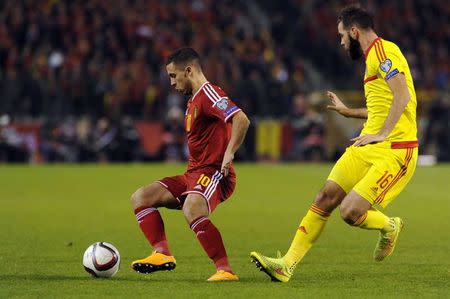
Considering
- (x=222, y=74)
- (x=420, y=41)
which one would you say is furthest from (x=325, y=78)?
(x=222, y=74)

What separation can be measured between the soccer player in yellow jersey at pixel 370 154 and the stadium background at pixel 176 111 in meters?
2.49

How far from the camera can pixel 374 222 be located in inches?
344

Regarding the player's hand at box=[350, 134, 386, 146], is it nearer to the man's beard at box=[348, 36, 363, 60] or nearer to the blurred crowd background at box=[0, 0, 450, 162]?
the man's beard at box=[348, 36, 363, 60]

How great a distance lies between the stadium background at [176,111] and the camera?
13883 mm

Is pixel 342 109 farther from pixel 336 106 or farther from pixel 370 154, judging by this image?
pixel 370 154

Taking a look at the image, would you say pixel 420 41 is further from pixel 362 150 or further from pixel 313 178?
pixel 362 150

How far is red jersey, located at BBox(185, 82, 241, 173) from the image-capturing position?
28.2 ft

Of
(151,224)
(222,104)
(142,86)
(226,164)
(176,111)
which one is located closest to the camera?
(226,164)

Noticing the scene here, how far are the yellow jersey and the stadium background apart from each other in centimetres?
272

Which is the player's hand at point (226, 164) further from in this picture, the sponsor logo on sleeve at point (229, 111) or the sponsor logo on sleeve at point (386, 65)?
the sponsor logo on sleeve at point (386, 65)

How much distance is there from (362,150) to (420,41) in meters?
25.5

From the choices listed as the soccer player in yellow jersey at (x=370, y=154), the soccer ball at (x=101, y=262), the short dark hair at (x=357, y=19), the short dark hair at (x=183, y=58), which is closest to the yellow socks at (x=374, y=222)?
the soccer player in yellow jersey at (x=370, y=154)

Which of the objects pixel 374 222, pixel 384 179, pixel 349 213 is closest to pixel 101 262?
pixel 349 213

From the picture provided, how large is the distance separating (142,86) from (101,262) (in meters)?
19.3
